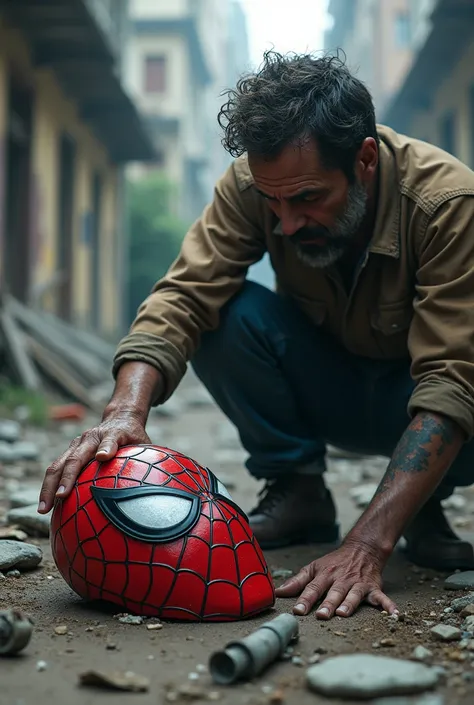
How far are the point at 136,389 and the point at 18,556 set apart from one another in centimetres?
56

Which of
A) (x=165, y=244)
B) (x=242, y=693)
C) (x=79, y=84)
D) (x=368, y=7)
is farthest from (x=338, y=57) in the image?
(x=368, y=7)

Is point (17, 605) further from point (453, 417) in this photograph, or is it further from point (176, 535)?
point (453, 417)

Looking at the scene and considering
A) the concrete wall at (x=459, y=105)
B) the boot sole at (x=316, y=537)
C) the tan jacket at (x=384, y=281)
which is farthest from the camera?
the concrete wall at (x=459, y=105)

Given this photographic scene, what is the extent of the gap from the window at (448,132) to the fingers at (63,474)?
40.3 ft

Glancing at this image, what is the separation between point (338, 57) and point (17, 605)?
179cm

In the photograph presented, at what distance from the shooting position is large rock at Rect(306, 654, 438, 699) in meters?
1.52

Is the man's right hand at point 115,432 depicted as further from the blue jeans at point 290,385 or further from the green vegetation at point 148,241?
the green vegetation at point 148,241

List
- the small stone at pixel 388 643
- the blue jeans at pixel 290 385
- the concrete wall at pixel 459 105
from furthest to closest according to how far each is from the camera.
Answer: the concrete wall at pixel 459 105 < the blue jeans at pixel 290 385 < the small stone at pixel 388 643

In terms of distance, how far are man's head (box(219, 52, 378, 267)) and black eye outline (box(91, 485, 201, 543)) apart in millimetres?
855

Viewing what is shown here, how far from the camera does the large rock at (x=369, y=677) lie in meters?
1.52

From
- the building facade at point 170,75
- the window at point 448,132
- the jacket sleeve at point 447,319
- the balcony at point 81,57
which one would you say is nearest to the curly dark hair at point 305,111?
the jacket sleeve at point 447,319

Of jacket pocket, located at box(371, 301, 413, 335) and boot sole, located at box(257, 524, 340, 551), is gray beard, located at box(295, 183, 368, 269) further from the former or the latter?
boot sole, located at box(257, 524, 340, 551)

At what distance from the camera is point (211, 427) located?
6.83 m

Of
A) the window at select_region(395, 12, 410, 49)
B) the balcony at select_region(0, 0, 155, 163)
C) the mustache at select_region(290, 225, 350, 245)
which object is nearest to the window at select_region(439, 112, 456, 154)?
the balcony at select_region(0, 0, 155, 163)
